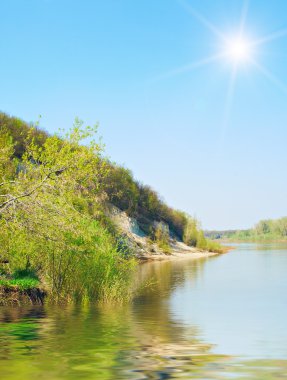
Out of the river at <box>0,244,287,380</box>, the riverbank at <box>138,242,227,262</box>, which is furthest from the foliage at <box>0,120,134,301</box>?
the riverbank at <box>138,242,227,262</box>

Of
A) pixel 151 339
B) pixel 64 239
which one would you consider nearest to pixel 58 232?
pixel 64 239

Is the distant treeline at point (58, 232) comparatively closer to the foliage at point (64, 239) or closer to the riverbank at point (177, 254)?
the foliage at point (64, 239)

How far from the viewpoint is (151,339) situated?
55.3 feet

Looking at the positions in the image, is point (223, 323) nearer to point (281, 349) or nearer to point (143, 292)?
point (281, 349)

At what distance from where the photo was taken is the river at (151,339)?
12297mm

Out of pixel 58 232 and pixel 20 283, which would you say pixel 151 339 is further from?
pixel 20 283

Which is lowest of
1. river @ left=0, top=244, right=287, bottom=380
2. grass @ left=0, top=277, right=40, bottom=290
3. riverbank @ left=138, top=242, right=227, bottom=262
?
river @ left=0, top=244, right=287, bottom=380

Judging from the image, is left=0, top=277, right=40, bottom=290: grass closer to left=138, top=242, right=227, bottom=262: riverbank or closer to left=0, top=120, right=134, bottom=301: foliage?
left=0, top=120, right=134, bottom=301: foliage

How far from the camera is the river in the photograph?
12297 millimetres

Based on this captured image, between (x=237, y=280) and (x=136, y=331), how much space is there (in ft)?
82.0

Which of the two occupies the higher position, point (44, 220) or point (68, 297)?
point (44, 220)

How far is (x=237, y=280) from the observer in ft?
138

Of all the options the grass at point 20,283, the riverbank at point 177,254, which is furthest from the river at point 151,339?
the riverbank at point 177,254

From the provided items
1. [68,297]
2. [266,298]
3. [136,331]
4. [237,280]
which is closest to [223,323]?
[136,331]
